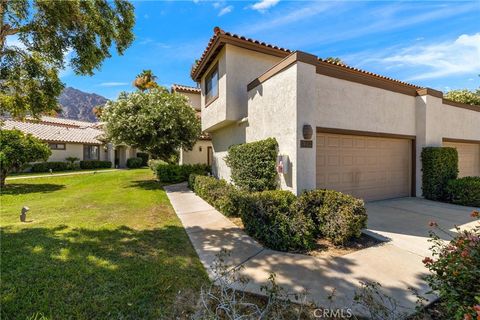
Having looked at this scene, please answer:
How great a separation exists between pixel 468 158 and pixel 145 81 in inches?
1237

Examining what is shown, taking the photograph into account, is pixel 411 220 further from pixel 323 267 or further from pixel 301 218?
pixel 323 267

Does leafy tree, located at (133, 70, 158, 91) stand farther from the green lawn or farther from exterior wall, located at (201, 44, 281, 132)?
the green lawn

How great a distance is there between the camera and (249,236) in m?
5.93

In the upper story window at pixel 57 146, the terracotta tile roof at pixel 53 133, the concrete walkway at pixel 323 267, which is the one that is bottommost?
the concrete walkway at pixel 323 267

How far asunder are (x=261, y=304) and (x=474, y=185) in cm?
1054

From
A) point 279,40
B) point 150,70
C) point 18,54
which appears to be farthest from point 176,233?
point 150,70

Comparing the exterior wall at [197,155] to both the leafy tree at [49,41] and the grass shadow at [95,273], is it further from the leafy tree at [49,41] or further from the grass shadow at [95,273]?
the grass shadow at [95,273]

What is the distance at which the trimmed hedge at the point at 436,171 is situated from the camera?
9.84 m

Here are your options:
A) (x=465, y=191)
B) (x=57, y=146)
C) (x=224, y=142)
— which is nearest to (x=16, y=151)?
(x=224, y=142)

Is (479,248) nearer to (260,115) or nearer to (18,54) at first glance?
(260,115)

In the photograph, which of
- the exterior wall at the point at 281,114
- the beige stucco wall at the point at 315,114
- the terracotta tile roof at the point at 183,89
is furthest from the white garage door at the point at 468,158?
the terracotta tile roof at the point at 183,89

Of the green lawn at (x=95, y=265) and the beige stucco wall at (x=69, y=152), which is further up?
the beige stucco wall at (x=69, y=152)

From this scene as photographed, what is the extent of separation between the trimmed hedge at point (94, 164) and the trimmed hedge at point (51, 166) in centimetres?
153

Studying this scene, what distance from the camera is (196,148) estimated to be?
19656 millimetres
